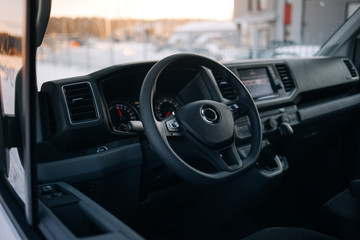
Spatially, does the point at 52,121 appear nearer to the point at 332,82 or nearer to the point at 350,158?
the point at 332,82

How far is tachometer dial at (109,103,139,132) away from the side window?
551mm

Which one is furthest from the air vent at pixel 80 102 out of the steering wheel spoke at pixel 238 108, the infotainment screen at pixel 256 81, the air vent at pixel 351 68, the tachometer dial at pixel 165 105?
the air vent at pixel 351 68

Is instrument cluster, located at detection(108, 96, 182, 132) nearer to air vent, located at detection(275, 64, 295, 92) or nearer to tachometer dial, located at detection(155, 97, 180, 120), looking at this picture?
tachometer dial, located at detection(155, 97, 180, 120)

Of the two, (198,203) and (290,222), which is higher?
(198,203)

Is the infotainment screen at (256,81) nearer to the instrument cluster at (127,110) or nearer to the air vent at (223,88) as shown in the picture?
the air vent at (223,88)

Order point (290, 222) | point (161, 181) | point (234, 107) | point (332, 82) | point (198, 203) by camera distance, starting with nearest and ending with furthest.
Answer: point (234, 107)
point (161, 181)
point (198, 203)
point (290, 222)
point (332, 82)

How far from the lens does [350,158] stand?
2863mm

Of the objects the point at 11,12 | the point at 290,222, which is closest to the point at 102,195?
the point at 11,12

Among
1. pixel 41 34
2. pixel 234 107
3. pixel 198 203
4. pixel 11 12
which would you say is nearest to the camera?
pixel 11 12

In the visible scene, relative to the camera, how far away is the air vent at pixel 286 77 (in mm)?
2482

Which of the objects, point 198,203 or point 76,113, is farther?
point 198,203

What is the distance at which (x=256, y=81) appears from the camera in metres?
2.32

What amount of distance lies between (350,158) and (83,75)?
2.14 meters

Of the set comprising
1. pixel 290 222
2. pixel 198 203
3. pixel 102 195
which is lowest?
pixel 290 222
